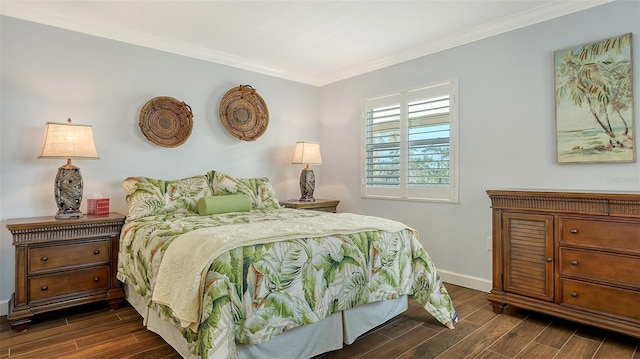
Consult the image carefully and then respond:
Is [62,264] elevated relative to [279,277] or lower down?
lower down

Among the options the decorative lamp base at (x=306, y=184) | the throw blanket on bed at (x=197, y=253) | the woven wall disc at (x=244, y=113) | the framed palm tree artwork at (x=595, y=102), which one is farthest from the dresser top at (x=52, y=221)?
the framed palm tree artwork at (x=595, y=102)

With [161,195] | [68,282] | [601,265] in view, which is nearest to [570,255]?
[601,265]

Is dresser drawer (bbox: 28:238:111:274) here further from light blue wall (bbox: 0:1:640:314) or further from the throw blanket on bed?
the throw blanket on bed

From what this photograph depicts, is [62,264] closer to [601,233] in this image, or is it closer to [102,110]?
[102,110]

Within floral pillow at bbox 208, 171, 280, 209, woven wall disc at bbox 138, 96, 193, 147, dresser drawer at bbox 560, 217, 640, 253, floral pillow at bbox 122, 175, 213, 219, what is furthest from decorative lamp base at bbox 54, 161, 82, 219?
dresser drawer at bbox 560, 217, 640, 253

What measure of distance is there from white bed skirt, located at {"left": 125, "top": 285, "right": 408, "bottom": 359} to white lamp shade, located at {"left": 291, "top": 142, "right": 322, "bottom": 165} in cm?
218

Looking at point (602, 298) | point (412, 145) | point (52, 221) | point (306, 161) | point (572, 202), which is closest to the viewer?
point (602, 298)

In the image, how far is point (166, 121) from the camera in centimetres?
360

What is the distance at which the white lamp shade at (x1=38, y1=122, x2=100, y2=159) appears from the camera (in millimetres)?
2711

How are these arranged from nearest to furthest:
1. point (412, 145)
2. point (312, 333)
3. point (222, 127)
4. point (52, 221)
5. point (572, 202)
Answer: point (312, 333), point (572, 202), point (52, 221), point (412, 145), point (222, 127)

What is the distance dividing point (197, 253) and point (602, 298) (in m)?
2.55

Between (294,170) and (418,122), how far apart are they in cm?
176

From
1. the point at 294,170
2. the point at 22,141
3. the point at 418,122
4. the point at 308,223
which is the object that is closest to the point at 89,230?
the point at 22,141

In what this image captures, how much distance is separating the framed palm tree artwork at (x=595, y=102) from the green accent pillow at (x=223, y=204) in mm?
2703
